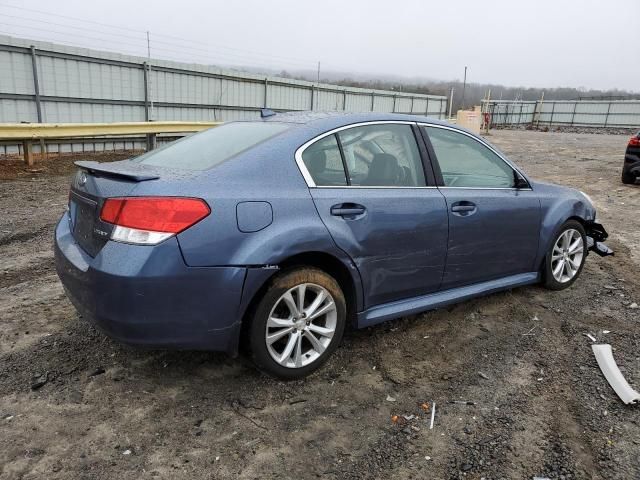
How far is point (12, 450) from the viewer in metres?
2.45

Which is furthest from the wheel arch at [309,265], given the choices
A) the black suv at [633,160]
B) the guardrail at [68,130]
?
the black suv at [633,160]

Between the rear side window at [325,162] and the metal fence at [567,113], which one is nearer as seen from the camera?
the rear side window at [325,162]

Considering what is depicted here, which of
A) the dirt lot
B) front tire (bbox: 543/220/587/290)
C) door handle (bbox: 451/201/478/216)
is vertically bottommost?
the dirt lot

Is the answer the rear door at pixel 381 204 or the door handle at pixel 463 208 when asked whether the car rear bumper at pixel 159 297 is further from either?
the door handle at pixel 463 208

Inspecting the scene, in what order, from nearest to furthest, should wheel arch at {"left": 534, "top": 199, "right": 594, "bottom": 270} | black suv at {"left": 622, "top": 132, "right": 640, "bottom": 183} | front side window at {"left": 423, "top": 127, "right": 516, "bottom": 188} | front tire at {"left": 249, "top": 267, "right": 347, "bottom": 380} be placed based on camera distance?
front tire at {"left": 249, "top": 267, "right": 347, "bottom": 380} < front side window at {"left": 423, "top": 127, "right": 516, "bottom": 188} < wheel arch at {"left": 534, "top": 199, "right": 594, "bottom": 270} < black suv at {"left": 622, "top": 132, "right": 640, "bottom": 183}

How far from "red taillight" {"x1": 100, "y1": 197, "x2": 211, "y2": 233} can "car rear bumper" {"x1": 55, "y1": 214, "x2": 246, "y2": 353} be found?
100 millimetres

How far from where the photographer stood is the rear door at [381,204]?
10.4ft

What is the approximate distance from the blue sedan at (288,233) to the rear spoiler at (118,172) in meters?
0.01

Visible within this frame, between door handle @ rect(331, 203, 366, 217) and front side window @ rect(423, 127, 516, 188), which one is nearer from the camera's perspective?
door handle @ rect(331, 203, 366, 217)

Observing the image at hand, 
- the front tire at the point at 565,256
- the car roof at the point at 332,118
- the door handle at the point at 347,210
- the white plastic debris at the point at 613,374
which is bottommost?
the white plastic debris at the point at 613,374

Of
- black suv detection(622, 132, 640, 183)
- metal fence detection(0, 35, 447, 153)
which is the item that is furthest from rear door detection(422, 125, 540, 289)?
A: black suv detection(622, 132, 640, 183)

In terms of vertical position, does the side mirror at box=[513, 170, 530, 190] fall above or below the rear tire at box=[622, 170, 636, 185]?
above

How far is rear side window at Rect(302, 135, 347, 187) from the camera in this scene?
315 centimetres

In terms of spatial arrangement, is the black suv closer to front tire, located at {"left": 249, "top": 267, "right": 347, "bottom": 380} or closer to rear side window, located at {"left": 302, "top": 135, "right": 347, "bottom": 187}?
rear side window, located at {"left": 302, "top": 135, "right": 347, "bottom": 187}
